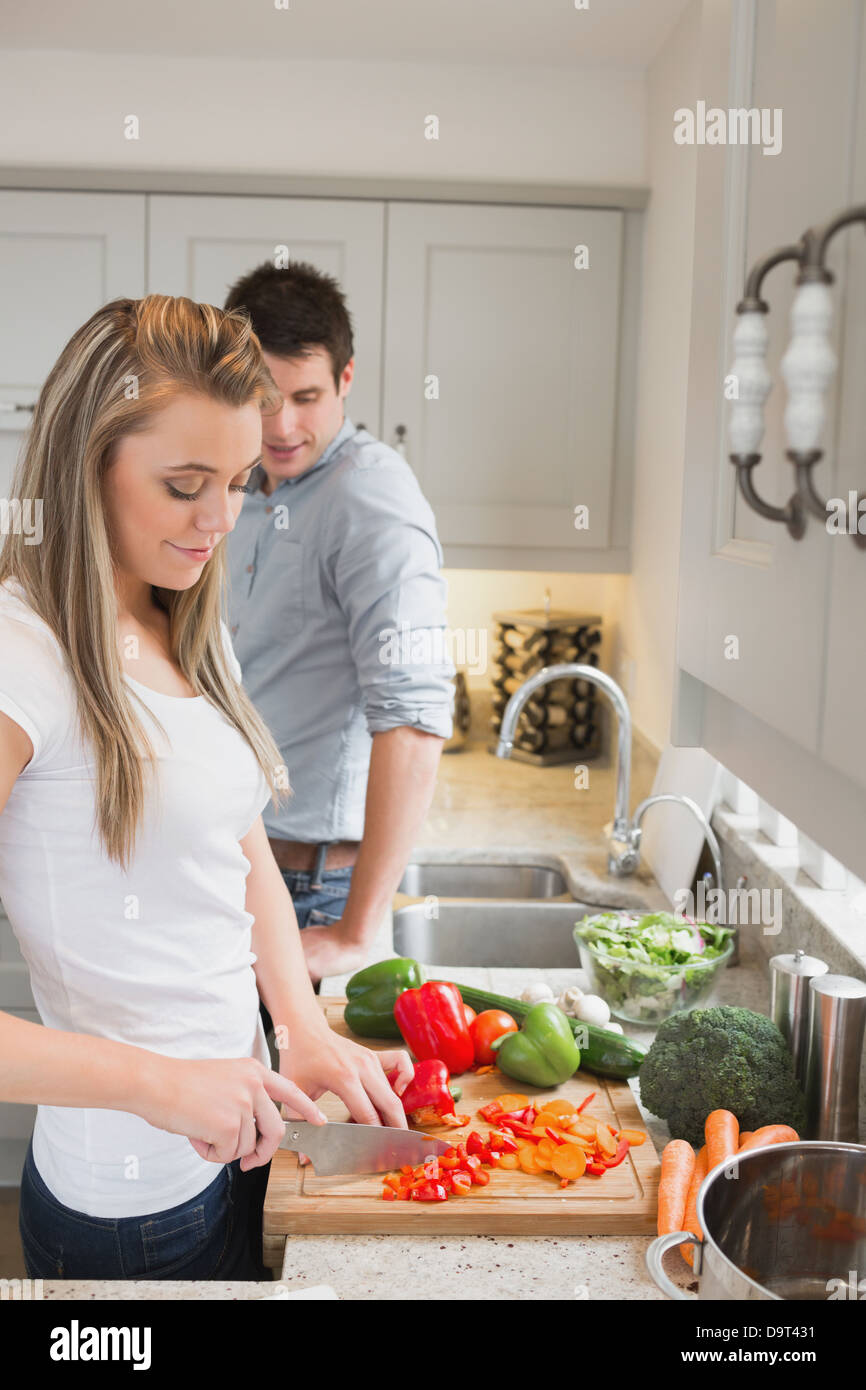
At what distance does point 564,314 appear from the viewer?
2641mm

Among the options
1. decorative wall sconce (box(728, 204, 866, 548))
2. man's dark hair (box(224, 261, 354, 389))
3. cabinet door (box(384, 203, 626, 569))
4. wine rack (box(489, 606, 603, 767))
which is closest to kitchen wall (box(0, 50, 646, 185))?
cabinet door (box(384, 203, 626, 569))

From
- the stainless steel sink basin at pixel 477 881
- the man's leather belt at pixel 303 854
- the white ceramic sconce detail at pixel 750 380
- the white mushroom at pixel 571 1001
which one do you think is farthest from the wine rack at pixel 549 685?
the white ceramic sconce detail at pixel 750 380

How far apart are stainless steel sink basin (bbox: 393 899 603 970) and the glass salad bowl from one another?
497 millimetres

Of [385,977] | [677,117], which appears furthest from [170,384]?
[677,117]

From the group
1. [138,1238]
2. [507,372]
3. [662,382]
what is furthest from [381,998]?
[507,372]

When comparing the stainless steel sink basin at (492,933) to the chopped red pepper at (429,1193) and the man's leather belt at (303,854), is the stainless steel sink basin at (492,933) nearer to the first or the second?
the man's leather belt at (303,854)

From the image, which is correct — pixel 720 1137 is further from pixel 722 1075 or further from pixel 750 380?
pixel 750 380

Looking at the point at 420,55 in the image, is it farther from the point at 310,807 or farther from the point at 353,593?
the point at 310,807

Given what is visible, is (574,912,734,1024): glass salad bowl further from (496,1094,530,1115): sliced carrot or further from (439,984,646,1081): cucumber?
(496,1094,530,1115): sliced carrot

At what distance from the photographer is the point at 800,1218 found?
0.96 meters

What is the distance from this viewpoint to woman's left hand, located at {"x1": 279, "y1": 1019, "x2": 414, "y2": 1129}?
120 cm

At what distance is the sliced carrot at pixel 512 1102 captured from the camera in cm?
127
